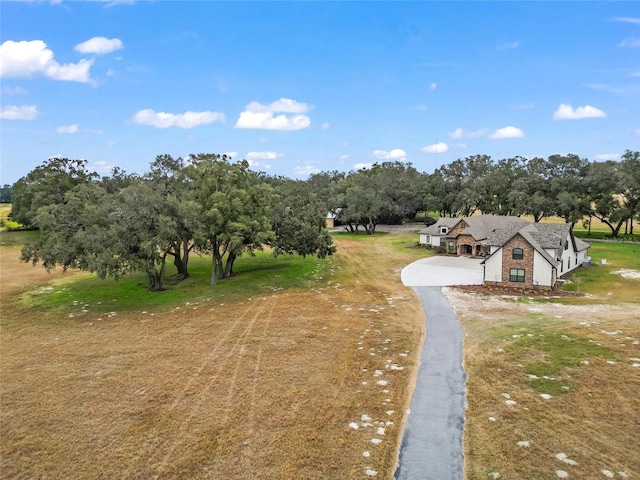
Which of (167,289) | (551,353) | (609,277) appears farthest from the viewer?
(609,277)

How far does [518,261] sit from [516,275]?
1.10m

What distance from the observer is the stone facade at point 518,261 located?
107 feet

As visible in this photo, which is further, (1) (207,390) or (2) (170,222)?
(2) (170,222)

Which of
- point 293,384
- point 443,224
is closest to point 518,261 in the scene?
point 443,224

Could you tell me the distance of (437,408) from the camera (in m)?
14.2

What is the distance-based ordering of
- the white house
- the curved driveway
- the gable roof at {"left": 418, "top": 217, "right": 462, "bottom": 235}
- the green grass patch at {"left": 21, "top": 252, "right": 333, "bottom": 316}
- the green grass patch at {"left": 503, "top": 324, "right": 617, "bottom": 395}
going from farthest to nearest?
the gable roof at {"left": 418, "top": 217, "right": 462, "bottom": 235} → the white house → the green grass patch at {"left": 21, "top": 252, "right": 333, "bottom": 316} → the green grass patch at {"left": 503, "top": 324, "right": 617, "bottom": 395} → the curved driveway

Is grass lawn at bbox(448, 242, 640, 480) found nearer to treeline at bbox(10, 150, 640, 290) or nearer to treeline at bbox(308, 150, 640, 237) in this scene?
treeline at bbox(10, 150, 640, 290)

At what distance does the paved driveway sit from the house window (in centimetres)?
250

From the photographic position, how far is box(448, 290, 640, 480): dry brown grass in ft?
37.1

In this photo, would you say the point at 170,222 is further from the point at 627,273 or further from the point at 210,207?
the point at 627,273

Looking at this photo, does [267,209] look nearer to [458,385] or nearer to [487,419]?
[458,385]

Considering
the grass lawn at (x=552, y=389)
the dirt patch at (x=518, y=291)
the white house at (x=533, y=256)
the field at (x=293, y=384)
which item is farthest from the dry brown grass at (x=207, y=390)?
the white house at (x=533, y=256)

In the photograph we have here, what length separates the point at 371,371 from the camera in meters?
17.3

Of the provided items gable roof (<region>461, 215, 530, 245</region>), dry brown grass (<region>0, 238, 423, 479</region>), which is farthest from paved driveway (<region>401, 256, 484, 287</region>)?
dry brown grass (<region>0, 238, 423, 479</region>)
